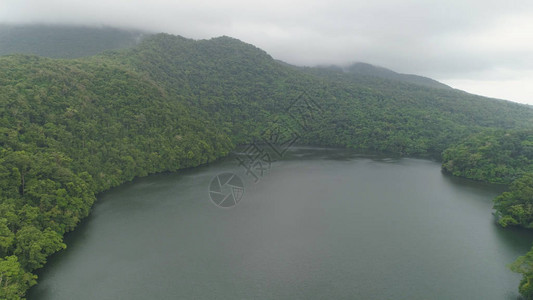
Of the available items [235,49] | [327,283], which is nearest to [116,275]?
[327,283]

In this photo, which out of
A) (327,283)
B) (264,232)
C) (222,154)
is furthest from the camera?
(222,154)

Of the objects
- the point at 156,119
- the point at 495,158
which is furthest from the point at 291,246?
the point at 495,158

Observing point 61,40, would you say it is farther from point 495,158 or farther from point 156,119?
point 495,158

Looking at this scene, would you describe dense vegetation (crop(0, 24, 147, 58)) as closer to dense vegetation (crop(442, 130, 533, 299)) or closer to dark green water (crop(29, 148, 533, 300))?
dark green water (crop(29, 148, 533, 300))

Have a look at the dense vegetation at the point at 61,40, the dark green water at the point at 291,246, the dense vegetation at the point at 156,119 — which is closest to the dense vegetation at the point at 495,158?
the dense vegetation at the point at 156,119

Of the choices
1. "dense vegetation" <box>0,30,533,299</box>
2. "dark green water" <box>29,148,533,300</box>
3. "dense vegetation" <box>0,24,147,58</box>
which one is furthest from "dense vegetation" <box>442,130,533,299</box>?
"dense vegetation" <box>0,24,147,58</box>

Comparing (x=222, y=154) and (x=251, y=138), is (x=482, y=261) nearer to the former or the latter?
(x=222, y=154)

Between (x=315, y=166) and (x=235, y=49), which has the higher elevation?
(x=235, y=49)
